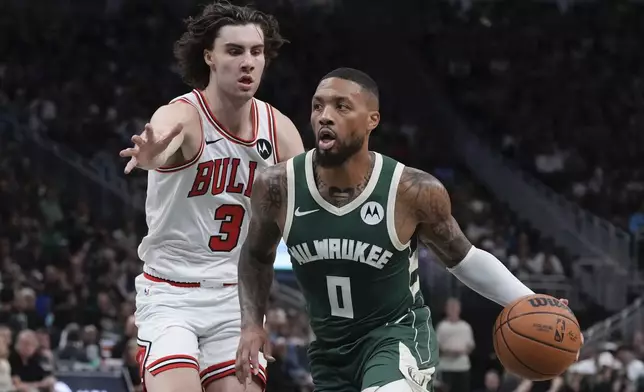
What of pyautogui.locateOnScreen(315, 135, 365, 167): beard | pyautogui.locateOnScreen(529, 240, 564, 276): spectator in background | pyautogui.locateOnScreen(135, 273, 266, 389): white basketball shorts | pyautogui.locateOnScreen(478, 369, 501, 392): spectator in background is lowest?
pyautogui.locateOnScreen(478, 369, 501, 392): spectator in background

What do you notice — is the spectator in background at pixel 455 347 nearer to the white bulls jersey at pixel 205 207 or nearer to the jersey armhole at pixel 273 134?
the jersey armhole at pixel 273 134

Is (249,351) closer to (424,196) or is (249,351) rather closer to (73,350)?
(424,196)

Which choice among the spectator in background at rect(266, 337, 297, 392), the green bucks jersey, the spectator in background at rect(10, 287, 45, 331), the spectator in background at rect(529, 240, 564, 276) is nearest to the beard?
the green bucks jersey

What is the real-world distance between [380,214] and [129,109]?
58.0 feet

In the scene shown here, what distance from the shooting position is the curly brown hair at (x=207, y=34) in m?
6.57

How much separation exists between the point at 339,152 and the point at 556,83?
21.2m

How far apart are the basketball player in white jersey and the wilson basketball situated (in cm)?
142

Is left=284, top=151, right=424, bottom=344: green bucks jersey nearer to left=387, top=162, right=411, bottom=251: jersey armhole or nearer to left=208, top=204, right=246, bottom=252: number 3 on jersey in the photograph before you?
left=387, top=162, right=411, bottom=251: jersey armhole

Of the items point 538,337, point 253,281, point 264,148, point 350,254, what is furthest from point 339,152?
point 538,337

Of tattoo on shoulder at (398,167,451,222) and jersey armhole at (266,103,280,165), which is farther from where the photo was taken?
jersey armhole at (266,103,280,165)

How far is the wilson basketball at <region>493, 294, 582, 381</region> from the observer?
5430mm

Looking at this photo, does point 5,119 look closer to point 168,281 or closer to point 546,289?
point 546,289

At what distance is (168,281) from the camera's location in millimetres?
6363

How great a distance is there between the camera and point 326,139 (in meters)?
5.41
